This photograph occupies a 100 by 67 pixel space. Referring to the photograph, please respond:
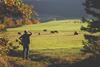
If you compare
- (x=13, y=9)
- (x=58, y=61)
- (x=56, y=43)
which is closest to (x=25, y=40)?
(x=58, y=61)

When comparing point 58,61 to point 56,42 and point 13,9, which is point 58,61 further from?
point 13,9

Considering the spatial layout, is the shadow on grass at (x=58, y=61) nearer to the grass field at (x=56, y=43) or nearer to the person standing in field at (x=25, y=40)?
the grass field at (x=56, y=43)

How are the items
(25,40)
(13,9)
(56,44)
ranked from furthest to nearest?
(56,44) → (25,40) → (13,9)

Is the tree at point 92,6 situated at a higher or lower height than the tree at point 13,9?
lower

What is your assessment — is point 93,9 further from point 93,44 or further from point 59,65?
point 59,65

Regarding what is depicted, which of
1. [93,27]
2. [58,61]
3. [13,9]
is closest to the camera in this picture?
[13,9]

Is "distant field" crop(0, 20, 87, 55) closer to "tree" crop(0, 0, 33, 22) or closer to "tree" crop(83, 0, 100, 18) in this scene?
"tree" crop(83, 0, 100, 18)

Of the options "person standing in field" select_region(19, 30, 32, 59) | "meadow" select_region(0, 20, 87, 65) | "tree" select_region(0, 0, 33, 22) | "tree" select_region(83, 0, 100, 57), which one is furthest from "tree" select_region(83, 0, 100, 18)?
"tree" select_region(0, 0, 33, 22)

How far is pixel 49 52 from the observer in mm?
27938

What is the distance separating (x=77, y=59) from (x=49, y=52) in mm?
2147

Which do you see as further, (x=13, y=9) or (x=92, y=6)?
(x=92, y=6)

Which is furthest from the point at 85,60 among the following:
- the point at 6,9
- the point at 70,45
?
the point at 6,9

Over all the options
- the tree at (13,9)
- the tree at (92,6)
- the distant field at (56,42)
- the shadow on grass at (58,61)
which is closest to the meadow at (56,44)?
the distant field at (56,42)

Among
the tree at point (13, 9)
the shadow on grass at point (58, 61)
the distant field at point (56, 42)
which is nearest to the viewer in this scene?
the tree at point (13, 9)
